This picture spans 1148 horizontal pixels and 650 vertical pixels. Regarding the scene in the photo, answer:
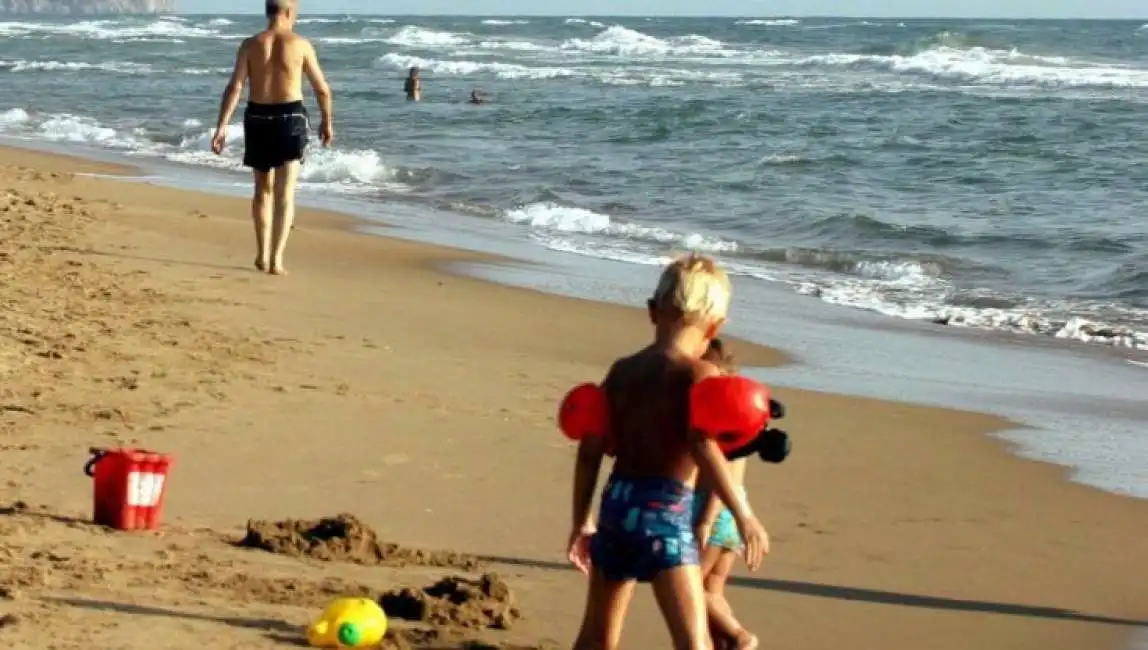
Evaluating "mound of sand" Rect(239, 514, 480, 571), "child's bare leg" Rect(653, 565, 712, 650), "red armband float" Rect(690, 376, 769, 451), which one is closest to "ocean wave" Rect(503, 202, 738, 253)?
"mound of sand" Rect(239, 514, 480, 571)

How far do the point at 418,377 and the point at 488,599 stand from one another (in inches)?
127

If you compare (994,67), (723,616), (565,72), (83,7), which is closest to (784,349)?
(723,616)

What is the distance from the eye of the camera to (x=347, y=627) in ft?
14.0

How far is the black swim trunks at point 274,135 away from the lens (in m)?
10.2

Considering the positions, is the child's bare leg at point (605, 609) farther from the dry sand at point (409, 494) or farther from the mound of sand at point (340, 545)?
the mound of sand at point (340, 545)

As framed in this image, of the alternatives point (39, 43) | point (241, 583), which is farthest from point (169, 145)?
point (39, 43)

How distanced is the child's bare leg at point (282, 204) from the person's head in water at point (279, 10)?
79 centimetres

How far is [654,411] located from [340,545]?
67.5 inches

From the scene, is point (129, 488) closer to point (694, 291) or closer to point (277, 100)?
point (694, 291)

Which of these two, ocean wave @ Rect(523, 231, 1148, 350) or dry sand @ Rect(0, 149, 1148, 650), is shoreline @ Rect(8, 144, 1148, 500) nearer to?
dry sand @ Rect(0, 149, 1148, 650)

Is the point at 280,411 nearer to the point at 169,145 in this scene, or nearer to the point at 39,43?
the point at 169,145

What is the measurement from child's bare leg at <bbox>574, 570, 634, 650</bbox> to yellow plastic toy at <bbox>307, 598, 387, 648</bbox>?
620 millimetres

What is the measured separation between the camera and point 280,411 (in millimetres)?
6887

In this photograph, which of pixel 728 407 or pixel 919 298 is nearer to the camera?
pixel 728 407
